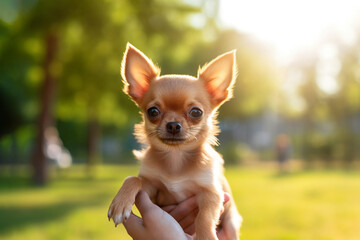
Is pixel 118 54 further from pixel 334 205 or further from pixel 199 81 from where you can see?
pixel 199 81

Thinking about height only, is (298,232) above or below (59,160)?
above

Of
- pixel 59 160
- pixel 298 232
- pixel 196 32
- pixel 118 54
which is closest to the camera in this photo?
pixel 298 232

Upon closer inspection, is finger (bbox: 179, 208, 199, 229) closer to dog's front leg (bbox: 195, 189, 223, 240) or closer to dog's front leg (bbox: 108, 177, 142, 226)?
dog's front leg (bbox: 195, 189, 223, 240)

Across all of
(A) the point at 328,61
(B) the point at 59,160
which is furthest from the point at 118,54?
(A) the point at 328,61

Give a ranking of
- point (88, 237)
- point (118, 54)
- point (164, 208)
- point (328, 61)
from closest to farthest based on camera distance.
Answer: point (164, 208) → point (88, 237) → point (118, 54) → point (328, 61)

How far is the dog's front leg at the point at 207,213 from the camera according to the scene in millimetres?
3457

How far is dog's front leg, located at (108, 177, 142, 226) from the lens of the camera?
3.43m

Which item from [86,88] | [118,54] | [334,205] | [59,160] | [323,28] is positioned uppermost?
[323,28]

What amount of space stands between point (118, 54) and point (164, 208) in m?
15.1

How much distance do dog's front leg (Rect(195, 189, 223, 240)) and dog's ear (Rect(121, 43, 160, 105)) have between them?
1.06 metres

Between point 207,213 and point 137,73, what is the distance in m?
1.41

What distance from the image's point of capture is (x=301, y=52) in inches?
1516

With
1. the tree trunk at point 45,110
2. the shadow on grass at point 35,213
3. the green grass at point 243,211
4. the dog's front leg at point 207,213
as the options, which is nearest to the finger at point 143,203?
the dog's front leg at point 207,213

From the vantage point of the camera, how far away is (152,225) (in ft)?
11.3
